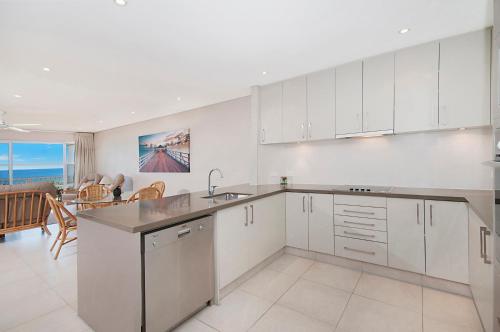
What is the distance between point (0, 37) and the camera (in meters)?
2.12

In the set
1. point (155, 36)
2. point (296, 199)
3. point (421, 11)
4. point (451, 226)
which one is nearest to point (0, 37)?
point (155, 36)

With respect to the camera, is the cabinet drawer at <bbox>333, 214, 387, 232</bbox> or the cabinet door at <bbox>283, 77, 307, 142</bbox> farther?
the cabinet door at <bbox>283, 77, 307, 142</bbox>

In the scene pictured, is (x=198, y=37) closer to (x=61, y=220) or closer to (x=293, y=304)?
(x=293, y=304)

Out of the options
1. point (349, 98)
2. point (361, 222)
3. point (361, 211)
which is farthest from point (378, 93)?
point (361, 222)

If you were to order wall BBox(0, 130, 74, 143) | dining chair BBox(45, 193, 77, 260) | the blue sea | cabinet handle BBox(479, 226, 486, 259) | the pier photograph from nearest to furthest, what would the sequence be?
cabinet handle BBox(479, 226, 486, 259) < dining chair BBox(45, 193, 77, 260) < the pier photograph < wall BBox(0, 130, 74, 143) < the blue sea

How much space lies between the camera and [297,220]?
2.87 metres

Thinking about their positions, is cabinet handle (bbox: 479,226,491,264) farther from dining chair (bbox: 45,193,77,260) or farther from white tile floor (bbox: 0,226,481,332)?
dining chair (bbox: 45,193,77,260)

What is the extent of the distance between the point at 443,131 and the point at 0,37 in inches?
175

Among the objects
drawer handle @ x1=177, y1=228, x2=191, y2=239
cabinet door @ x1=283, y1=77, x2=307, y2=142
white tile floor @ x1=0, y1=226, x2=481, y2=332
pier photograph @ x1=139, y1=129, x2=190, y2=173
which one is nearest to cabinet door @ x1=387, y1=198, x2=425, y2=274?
white tile floor @ x1=0, y1=226, x2=481, y2=332

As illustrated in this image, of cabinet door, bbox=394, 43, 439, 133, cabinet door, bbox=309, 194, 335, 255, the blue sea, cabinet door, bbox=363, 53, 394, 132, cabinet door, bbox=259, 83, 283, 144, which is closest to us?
cabinet door, bbox=394, 43, 439, 133

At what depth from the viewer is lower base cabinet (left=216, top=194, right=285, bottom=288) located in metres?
2.02

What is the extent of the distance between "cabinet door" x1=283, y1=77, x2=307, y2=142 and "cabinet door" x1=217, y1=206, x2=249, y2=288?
1.43 m

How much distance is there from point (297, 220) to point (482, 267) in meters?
1.64

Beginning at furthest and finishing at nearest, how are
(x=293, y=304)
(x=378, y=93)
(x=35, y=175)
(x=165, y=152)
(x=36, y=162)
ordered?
(x=35, y=175) < (x=36, y=162) < (x=165, y=152) < (x=378, y=93) < (x=293, y=304)
